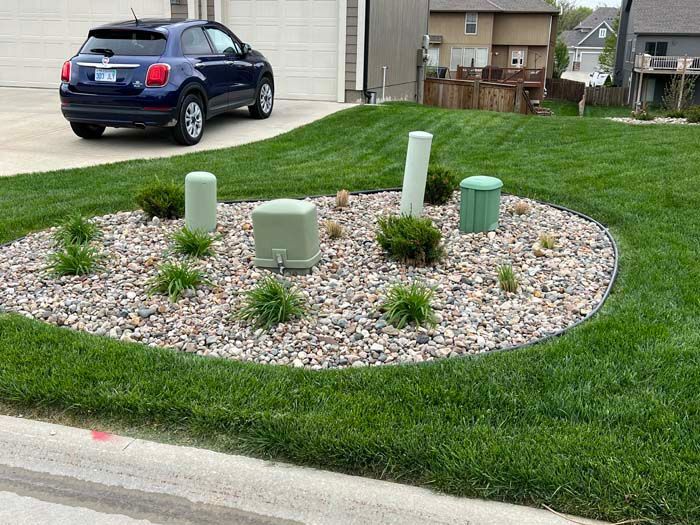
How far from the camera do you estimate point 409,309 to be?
421cm

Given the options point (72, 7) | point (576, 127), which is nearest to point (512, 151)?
point (576, 127)

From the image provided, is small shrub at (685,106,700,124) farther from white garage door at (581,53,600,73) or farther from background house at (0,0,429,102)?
white garage door at (581,53,600,73)

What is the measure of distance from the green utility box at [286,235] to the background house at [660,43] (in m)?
32.8

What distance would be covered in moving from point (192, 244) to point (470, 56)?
39622 mm

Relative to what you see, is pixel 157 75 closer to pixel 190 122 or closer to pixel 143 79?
pixel 143 79

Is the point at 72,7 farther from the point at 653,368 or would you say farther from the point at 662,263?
the point at 653,368

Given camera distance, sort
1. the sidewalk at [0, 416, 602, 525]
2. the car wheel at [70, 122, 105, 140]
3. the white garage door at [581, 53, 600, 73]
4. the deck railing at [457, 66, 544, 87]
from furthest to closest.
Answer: the white garage door at [581, 53, 600, 73] → the deck railing at [457, 66, 544, 87] → the car wheel at [70, 122, 105, 140] → the sidewalk at [0, 416, 602, 525]

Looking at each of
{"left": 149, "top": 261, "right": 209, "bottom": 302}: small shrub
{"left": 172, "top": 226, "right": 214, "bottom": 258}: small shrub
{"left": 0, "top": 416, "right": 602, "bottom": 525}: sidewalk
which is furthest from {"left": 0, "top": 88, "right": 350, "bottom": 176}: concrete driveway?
{"left": 0, "top": 416, "right": 602, "bottom": 525}: sidewalk

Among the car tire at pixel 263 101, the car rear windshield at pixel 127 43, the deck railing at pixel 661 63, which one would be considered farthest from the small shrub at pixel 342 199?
the deck railing at pixel 661 63

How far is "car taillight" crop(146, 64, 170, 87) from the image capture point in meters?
9.10

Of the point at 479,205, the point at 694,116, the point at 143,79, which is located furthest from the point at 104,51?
the point at 694,116

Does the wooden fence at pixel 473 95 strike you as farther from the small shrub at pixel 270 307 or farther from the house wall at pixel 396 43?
the small shrub at pixel 270 307

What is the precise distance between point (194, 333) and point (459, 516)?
203cm

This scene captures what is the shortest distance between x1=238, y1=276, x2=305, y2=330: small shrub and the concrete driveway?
5150mm
